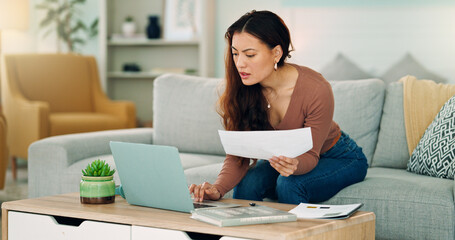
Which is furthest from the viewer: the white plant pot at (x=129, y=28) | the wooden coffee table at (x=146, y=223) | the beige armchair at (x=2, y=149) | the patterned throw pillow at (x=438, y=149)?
the white plant pot at (x=129, y=28)

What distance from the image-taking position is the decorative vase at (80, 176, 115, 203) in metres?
1.78

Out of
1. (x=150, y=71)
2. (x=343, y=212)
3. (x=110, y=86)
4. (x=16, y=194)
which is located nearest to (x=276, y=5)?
(x=150, y=71)

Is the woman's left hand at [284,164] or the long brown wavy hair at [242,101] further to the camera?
the long brown wavy hair at [242,101]

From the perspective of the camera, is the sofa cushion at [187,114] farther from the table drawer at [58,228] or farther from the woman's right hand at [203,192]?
the table drawer at [58,228]

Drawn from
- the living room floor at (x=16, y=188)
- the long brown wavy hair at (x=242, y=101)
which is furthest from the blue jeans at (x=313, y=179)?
the living room floor at (x=16, y=188)

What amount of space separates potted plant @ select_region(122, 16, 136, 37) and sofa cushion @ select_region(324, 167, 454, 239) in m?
3.49

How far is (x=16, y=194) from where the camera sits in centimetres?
376

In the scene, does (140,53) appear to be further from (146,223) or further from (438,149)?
(146,223)

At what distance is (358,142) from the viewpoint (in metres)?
2.69

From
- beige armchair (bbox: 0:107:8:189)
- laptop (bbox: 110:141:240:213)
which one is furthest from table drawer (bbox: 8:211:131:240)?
beige armchair (bbox: 0:107:8:189)

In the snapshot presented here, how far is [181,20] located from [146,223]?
149 inches

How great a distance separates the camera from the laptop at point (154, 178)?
63.3 inches

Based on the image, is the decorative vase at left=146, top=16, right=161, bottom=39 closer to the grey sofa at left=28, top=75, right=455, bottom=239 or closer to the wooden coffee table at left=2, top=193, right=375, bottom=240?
the grey sofa at left=28, top=75, right=455, bottom=239

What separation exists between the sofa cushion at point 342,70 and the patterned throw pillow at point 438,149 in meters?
1.96
